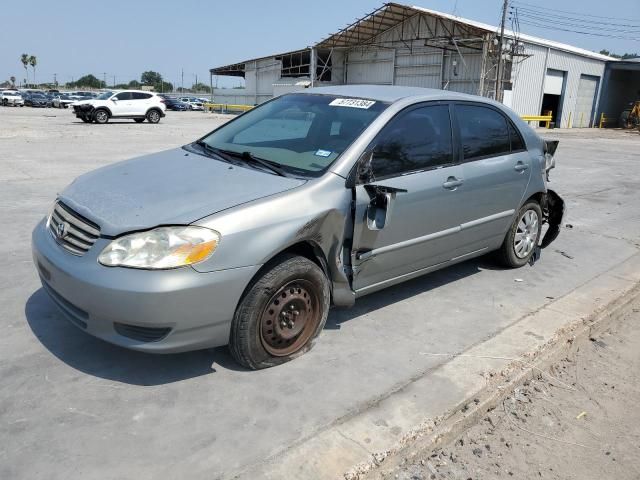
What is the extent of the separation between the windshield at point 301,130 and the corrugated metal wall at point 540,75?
31.6 m

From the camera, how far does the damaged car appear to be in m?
2.71

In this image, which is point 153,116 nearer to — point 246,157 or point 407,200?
point 246,157

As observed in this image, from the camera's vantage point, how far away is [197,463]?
233 cm

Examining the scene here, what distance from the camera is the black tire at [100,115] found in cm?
2475

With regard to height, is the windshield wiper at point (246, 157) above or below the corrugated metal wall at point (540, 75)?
below

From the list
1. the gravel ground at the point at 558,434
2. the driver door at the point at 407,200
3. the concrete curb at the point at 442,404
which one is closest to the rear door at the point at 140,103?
the driver door at the point at 407,200

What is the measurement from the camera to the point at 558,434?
2824mm

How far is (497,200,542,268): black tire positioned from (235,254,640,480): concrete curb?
81 cm

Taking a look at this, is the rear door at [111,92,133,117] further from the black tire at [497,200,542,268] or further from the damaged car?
the black tire at [497,200,542,268]

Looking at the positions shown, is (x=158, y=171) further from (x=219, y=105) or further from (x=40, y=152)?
(x=219, y=105)

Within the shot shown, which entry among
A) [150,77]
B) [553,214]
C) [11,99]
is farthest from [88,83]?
[553,214]

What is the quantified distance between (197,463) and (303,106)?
9.11 feet

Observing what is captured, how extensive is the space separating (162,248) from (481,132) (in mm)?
2977

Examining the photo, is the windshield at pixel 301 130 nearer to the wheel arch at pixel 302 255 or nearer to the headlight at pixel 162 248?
the wheel arch at pixel 302 255
